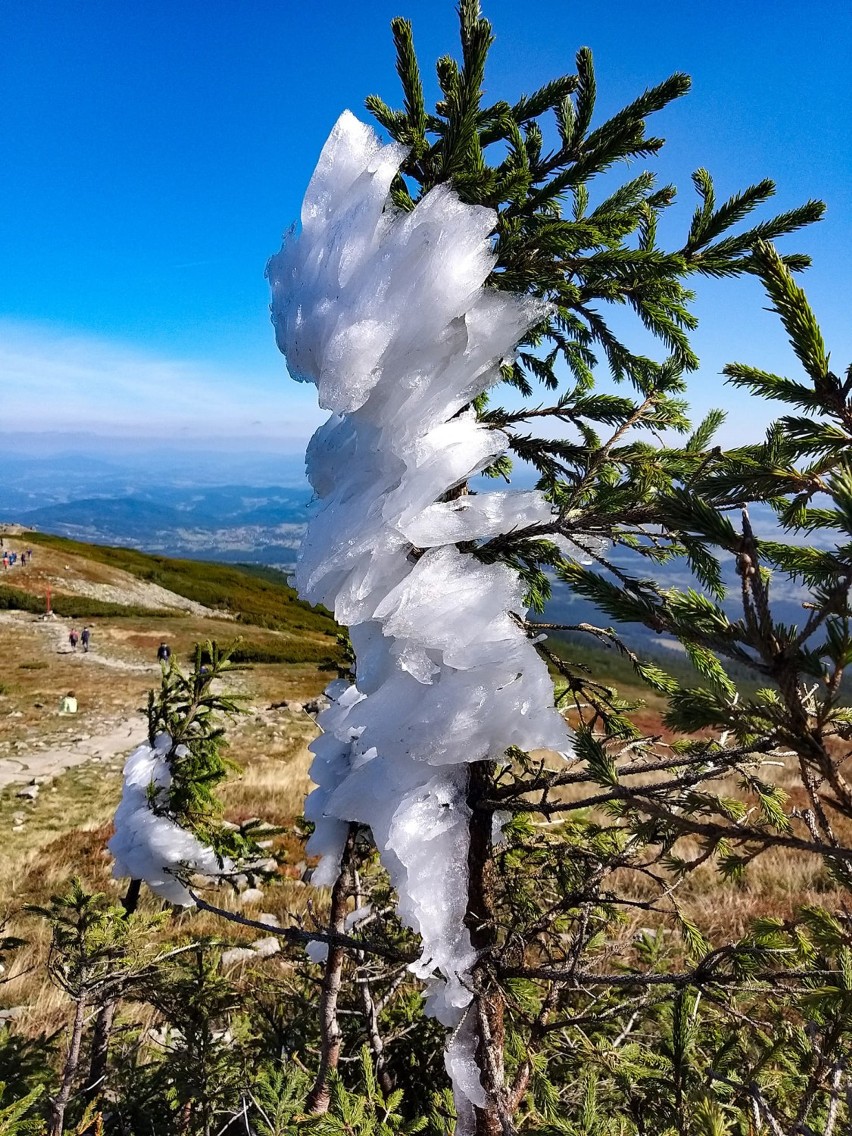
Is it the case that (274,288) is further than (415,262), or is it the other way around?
(274,288)

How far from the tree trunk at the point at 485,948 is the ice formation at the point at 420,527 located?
50mm

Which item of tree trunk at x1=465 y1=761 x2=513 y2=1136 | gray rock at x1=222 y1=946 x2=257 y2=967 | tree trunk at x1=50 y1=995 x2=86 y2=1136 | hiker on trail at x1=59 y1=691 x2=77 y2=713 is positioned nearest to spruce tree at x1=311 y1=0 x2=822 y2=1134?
tree trunk at x1=465 y1=761 x2=513 y2=1136

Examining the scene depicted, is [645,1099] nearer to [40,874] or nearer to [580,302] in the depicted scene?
[580,302]

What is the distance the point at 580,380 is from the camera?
287 cm

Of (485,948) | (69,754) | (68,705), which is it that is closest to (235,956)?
(485,948)

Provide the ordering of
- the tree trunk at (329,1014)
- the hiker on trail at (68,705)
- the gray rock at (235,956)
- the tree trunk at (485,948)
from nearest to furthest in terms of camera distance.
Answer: the tree trunk at (485,948), the tree trunk at (329,1014), the gray rock at (235,956), the hiker on trail at (68,705)

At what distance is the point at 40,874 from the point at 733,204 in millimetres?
10401

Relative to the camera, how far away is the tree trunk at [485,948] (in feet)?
5.69

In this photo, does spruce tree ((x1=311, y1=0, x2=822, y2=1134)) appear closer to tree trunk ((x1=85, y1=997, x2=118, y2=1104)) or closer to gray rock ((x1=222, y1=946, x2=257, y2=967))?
tree trunk ((x1=85, y1=997, x2=118, y2=1104))

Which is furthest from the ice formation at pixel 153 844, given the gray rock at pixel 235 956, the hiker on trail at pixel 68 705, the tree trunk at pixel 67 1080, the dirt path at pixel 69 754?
the hiker on trail at pixel 68 705

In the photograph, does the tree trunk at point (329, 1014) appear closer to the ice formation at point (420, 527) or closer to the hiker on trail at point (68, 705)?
the ice formation at point (420, 527)

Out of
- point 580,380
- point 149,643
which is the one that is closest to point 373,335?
point 580,380

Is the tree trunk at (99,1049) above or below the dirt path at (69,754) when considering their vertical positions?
above

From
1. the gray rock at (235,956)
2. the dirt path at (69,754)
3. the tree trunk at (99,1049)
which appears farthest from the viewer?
the dirt path at (69,754)
